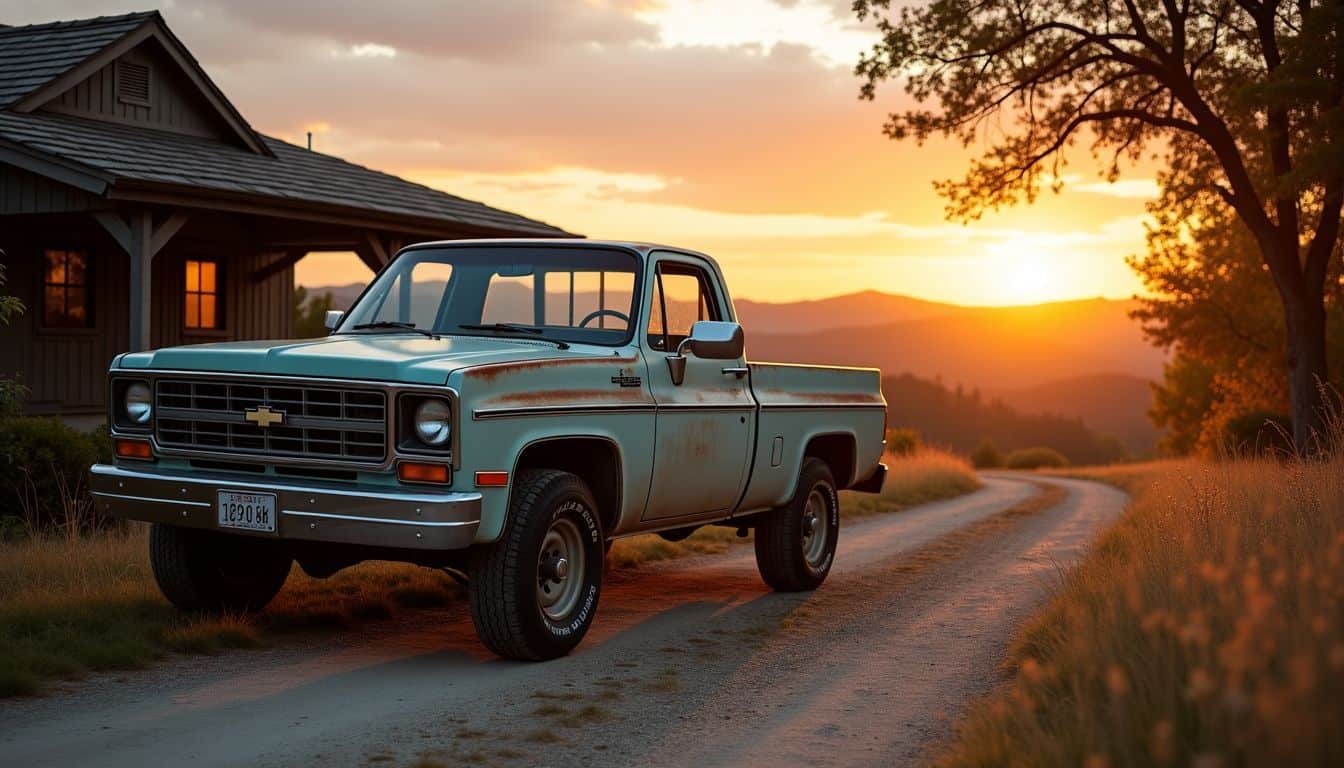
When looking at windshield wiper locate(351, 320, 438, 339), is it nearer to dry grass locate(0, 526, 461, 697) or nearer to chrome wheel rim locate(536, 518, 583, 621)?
chrome wheel rim locate(536, 518, 583, 621)

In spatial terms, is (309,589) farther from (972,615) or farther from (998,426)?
(998,426)

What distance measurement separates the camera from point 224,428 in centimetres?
654

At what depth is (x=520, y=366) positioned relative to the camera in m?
6.36

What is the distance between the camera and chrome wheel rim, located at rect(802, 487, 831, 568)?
9.64 meters

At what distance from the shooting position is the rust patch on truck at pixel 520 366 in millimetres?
6109

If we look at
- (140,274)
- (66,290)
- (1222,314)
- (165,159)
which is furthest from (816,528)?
(1222,314)

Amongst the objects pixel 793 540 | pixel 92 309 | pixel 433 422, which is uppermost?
pixel 92 309

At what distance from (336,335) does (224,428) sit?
1332 mm

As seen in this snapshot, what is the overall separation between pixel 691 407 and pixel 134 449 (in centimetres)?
297

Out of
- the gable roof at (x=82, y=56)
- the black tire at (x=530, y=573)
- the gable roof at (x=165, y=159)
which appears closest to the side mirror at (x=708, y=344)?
the black tire at (x=530, y=573)

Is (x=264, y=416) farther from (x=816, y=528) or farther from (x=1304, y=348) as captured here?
(x=1304, y=348)

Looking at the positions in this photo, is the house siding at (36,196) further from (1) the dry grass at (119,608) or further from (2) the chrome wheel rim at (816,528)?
(2) the chrome wheel rim at (816,528)

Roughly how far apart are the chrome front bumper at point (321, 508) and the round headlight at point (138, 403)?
26 cm

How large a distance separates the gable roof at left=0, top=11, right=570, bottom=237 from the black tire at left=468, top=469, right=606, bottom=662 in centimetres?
987
